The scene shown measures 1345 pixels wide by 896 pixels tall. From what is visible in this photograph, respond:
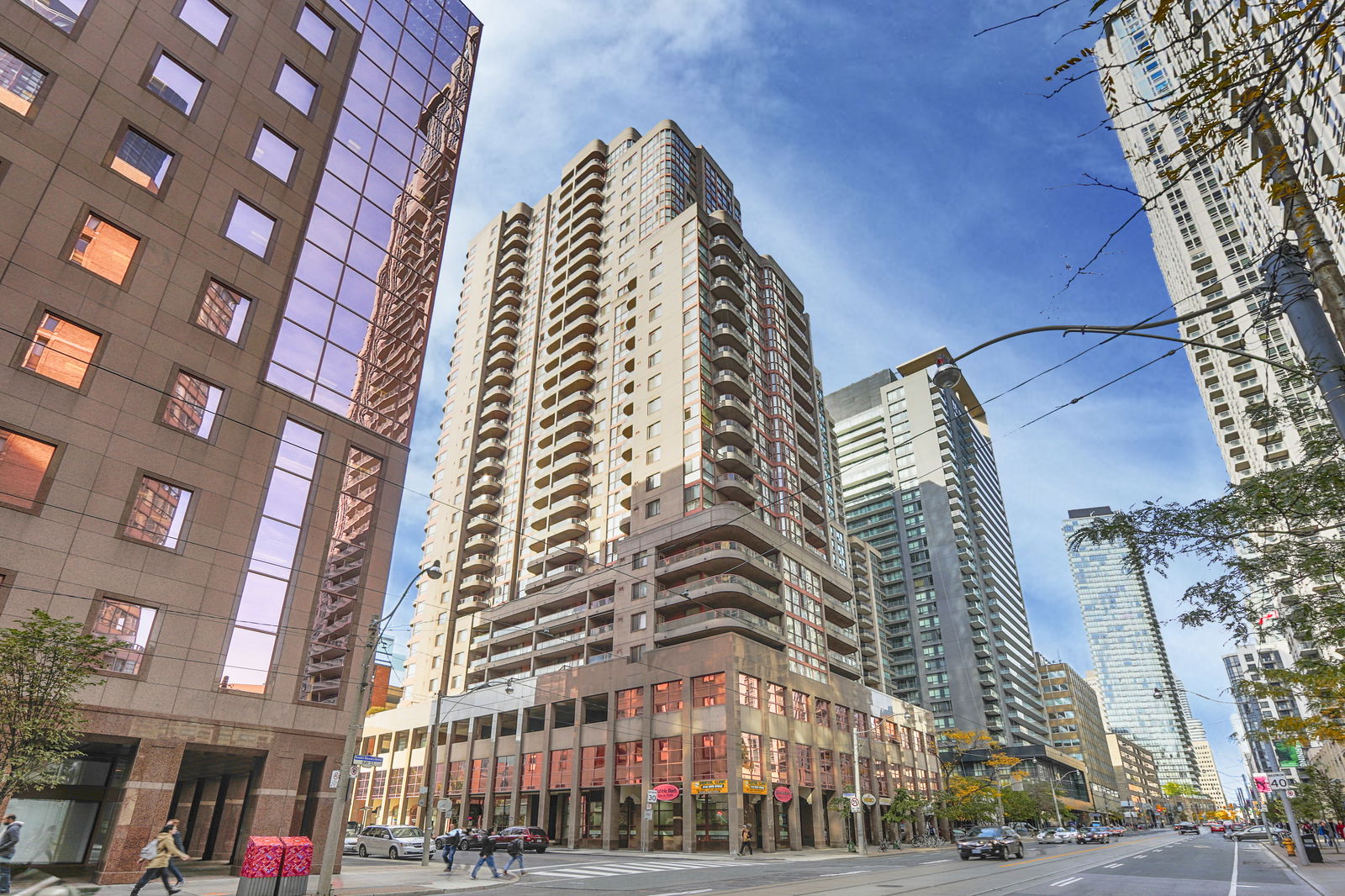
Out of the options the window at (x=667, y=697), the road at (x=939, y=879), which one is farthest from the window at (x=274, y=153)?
the window at (x=667, y=697)

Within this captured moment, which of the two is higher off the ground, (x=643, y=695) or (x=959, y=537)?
(x=959, y=537)

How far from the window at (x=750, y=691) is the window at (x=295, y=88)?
4258 centimetres

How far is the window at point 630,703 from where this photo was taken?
55.0 metres

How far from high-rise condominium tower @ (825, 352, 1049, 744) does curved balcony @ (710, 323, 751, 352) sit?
163 feet

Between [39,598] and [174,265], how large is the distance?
12.7 m

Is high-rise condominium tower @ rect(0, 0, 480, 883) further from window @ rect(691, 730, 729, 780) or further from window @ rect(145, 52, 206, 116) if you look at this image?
window @ rect(691, 730, 729, 780)

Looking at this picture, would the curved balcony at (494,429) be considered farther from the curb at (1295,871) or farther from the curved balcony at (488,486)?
the curb at (1295,871)

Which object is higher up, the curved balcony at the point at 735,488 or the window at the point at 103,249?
the curved balcony at the point at 735,488

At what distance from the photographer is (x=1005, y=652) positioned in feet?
409

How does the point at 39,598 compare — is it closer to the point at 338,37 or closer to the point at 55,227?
the point at 55,227

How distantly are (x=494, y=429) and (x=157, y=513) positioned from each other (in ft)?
212

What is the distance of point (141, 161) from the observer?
89.0 ft

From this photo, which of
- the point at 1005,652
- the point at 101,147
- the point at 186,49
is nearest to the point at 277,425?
the point at 101,147

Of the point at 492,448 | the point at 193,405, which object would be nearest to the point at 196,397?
the point at 193,405
